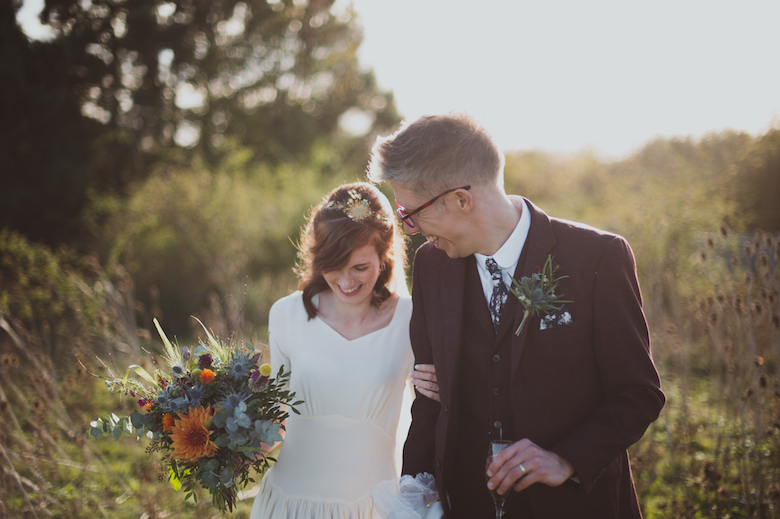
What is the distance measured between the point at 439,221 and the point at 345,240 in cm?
68

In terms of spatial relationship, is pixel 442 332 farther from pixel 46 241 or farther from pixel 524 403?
pixel 46 241

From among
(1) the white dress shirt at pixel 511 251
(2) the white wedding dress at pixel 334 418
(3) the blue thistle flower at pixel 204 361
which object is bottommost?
(2) the white wedding dress at pixel 334 418

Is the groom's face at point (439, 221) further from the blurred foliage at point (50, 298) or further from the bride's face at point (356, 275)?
the blurred foliage at point (50, 298)

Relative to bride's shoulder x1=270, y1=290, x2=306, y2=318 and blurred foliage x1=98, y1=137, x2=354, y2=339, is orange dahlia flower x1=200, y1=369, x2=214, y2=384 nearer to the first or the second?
bride's shoulder x1=270, y1=290, x2=306, y2=318

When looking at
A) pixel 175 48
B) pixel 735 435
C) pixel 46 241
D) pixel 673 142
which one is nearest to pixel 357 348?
pixel 735 435

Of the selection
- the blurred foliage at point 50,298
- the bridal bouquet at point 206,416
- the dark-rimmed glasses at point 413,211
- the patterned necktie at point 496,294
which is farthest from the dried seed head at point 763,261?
the blurred foliage at point 50,298

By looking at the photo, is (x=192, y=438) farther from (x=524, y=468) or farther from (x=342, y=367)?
Result: (x=524, y=468)

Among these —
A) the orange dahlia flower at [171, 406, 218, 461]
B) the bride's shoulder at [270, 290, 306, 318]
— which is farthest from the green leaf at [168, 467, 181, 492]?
the bride's shoulder at [270, 290, 306, 318]

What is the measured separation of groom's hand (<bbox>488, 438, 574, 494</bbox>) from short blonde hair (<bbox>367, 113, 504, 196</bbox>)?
99 cm

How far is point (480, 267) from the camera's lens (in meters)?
2.13

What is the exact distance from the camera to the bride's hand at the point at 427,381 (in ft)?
7.36

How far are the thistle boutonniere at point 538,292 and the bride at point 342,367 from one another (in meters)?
1.01

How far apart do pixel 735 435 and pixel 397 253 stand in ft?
9.24

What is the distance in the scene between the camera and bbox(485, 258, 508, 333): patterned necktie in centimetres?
201
